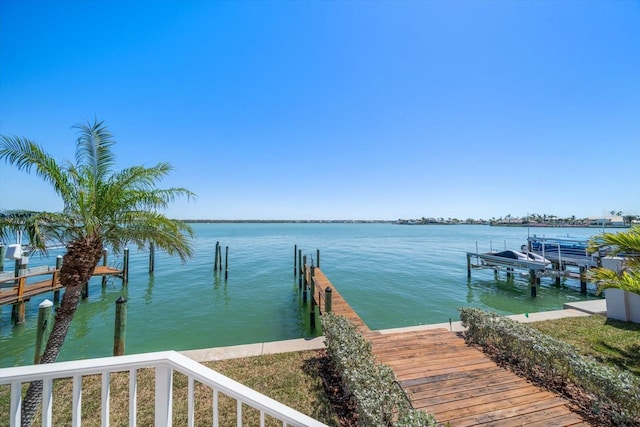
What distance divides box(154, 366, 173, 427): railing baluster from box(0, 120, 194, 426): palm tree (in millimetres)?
5002

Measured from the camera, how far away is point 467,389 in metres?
4.49

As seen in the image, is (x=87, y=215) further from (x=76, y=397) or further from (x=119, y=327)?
(x=76, y=397)

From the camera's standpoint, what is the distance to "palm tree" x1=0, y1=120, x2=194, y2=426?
5.43 meters

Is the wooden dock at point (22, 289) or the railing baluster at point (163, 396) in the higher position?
the railing baluster at point (163, 396)

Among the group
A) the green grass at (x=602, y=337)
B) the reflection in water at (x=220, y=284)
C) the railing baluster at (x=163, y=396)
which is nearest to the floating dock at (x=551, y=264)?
the green grass at (x=602, y=337)

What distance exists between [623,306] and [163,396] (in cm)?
1310

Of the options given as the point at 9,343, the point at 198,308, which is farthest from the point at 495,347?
the point at 9,343

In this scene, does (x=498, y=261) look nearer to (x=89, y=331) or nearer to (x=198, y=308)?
(x=198, y=308)

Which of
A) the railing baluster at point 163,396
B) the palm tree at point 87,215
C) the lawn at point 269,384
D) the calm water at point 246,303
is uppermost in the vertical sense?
the palm tree at point 87,215

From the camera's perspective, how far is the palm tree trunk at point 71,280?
A: 522 centimetres

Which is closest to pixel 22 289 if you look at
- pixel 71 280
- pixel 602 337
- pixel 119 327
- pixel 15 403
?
pixel 119 327

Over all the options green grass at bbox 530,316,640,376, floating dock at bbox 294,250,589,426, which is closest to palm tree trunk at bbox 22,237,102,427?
floating dock at bbox 294,250,589,426

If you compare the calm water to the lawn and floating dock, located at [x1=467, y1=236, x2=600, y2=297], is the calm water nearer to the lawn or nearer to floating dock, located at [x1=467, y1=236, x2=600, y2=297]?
floating dock, located at [x1=467, y1=236, x2=600, y2=297]

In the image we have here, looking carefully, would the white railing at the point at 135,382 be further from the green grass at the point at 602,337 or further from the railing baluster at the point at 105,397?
the green grass at the point at 602,337
